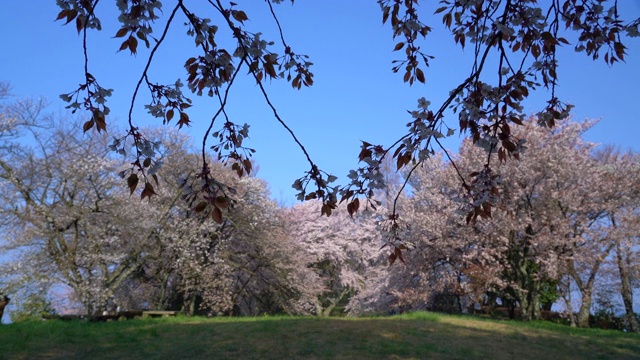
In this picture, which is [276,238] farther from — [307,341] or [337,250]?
[307,341]

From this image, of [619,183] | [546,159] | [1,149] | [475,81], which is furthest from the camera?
[619,183]

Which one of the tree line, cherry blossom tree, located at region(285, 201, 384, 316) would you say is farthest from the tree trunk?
cherry blossom tree, located at region(285, 201, 384, 316)

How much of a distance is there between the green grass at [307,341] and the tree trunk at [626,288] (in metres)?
6.01

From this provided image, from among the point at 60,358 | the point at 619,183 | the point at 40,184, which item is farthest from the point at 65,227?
the point at 619,183

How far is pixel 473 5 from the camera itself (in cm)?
402

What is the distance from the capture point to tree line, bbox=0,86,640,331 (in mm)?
14039

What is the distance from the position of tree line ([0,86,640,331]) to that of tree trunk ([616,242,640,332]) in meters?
0.04

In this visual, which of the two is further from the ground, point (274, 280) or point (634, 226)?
point (634, 226)

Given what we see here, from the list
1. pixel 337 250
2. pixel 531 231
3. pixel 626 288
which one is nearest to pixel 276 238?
pixel 337 250

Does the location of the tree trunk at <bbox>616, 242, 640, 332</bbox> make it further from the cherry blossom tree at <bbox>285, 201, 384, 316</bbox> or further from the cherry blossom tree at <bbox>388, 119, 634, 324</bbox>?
the cherry blossom tree at <bbox>285, 201, 384, 316</bbox>

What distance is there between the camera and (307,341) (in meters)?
8.48

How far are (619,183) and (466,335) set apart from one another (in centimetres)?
1031

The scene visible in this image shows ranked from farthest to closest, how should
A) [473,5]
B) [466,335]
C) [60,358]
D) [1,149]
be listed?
[1,149] → [466,335] → [60,358] → [473,5]

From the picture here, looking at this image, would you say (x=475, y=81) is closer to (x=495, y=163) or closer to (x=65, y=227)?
(x=495, y=163)
